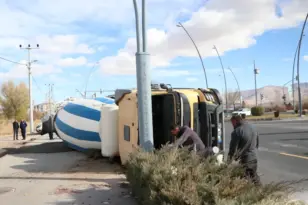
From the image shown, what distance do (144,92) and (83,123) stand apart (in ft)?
19.6

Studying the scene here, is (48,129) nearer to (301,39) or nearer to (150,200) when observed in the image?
(150,200)

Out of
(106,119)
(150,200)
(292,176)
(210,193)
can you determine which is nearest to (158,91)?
(106,119)

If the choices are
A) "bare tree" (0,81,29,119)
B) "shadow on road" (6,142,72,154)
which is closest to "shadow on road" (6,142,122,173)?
"shadow on road" (6,142,72,154)

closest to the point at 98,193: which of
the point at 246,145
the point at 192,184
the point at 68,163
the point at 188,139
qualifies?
the point at 188,139

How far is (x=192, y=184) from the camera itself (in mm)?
4648

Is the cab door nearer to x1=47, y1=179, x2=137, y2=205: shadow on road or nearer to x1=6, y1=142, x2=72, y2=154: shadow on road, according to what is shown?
x1=47, y1=179, x2=137, y2=205: shadow on road

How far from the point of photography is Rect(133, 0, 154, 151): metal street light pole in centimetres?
858

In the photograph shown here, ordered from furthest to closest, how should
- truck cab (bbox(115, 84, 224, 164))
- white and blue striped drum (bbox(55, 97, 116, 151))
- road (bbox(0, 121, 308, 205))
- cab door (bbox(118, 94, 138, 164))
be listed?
white and blue striped drum (bbox(55, 97, 116, 151)) → cab door (bbox(118, 94, 138, 164)) → truck cab (bbox(115, 84, 224, 164)) → road (bbox(0, 121, 308, 205))

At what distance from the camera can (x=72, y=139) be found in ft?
49.5

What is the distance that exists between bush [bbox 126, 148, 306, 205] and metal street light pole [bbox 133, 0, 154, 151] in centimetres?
186

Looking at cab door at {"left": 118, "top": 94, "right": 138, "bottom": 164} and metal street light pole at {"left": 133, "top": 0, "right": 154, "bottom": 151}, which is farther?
cab door at {"left": 118, "top": 94, "right": 138, "bottom": 164}

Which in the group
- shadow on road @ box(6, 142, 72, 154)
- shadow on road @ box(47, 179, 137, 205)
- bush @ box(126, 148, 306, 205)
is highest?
bush @ box(126, 148, 306, 205)

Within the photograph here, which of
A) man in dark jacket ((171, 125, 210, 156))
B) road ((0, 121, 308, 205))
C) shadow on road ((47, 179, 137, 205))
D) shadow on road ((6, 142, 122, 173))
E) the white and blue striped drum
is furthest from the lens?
the white and blue striped drum

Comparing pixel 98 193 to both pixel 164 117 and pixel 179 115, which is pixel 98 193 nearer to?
pixel 179 115
